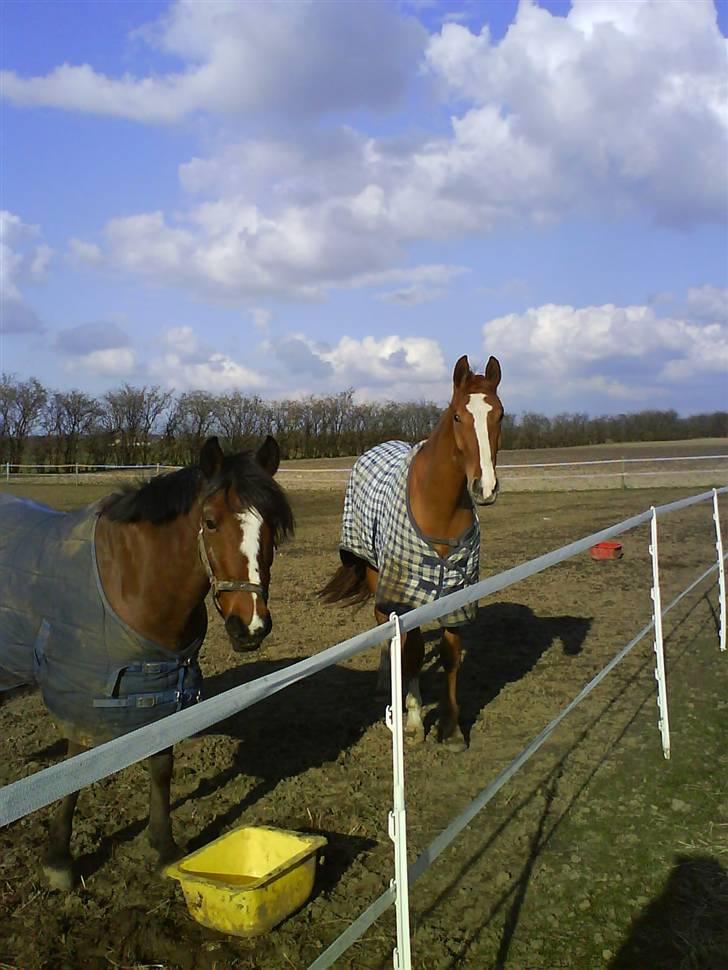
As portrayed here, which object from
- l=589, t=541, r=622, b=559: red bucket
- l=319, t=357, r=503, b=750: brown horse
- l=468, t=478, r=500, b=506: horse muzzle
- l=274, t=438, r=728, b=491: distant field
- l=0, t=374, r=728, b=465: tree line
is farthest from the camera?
l=0, t=374, r=728, b=465: tree line

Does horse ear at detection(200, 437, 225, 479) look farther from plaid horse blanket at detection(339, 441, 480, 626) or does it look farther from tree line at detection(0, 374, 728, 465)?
tree line at detection(0, 374, 728, 465)

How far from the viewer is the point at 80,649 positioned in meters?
2.87

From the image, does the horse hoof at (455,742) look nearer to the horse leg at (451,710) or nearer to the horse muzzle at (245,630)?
the horse leg at (451,710)

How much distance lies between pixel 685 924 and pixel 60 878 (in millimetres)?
2261

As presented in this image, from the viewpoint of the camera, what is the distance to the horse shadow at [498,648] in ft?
16.9

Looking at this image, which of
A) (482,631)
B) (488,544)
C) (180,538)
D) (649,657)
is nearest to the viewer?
(180,538)

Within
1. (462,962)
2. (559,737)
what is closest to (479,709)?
(559,737)

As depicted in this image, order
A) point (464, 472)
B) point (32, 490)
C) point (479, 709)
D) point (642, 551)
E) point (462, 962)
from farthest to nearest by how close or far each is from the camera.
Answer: point (32, 490) → point (642, 551) → point (479, 709) → point (464, 472) → point (462, 962)

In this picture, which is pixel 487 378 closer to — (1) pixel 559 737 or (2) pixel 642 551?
(1) pixel 559 737

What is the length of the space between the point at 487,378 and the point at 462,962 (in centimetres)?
289

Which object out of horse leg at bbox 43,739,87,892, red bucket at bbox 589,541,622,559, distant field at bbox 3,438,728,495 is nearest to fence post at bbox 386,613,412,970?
horse leg at bbox 43,739,87,892

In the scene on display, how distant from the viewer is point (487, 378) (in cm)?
431

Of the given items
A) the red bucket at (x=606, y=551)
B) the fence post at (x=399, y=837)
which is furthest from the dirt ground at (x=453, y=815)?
the red bucket at (x=606, y=551)

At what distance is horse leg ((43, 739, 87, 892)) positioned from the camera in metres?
2.90
